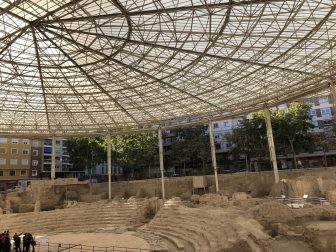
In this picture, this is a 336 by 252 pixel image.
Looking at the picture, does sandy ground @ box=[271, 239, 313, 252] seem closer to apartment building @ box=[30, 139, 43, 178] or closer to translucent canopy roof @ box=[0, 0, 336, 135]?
translucent canopy roof @ box=[0, 0, 336, 135]

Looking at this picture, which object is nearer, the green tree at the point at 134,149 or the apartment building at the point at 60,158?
the green tree at the point at 134,149

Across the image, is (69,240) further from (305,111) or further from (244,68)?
(305,111)

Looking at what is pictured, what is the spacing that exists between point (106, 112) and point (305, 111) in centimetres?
3230

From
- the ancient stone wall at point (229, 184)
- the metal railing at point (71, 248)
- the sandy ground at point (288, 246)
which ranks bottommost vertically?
the metal railing at point (71, 248)

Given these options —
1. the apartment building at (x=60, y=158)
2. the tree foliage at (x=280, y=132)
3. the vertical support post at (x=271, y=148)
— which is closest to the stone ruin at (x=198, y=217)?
the vertical support post at (x=271, y=148)

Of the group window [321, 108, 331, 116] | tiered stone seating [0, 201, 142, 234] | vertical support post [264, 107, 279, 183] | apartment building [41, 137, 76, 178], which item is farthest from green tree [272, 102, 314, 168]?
apartment building [41, 137, 76, 178]

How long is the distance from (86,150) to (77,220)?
2793cm

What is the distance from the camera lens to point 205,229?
2478 centimetres

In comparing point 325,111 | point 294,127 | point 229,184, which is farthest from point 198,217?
point 325,111

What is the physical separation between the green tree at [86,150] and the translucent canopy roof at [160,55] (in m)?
19.2

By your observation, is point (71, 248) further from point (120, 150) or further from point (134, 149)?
point (120, 150)

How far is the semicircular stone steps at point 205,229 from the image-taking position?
18.2m

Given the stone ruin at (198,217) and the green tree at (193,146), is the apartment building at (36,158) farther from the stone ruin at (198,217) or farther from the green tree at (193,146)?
the green tree at (193,146)

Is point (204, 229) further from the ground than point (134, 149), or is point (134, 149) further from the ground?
point (134, 149)
